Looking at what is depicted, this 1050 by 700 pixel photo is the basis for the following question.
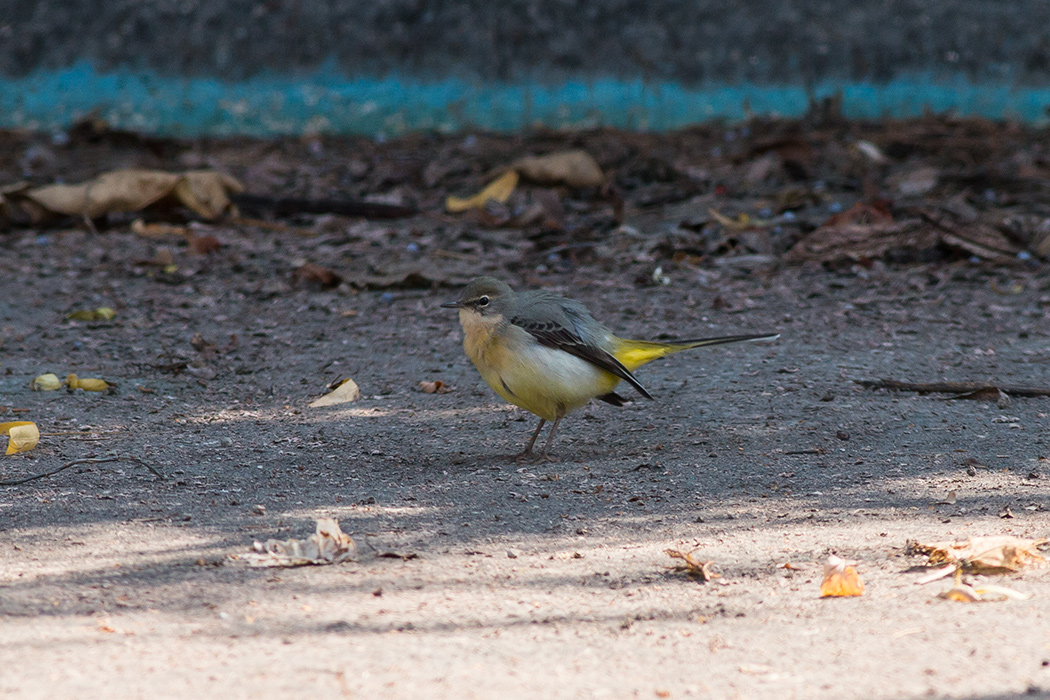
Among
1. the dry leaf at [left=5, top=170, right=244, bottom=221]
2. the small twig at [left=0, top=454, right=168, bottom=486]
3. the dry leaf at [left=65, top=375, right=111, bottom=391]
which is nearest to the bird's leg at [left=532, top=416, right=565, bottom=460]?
the small twig at [left=0, top=454, right=168, bottom=486]

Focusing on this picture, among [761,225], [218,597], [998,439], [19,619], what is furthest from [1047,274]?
[19,619]

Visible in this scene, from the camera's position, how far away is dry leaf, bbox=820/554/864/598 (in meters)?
3.35

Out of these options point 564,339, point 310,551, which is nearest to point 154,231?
point 564,339

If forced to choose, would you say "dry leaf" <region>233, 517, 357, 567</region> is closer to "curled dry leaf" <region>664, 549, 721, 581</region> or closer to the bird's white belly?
"curled dry leaf" <region>664, 549, 721, 581</region>

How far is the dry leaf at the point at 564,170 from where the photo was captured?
9.66 m

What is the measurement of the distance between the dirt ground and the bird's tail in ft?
1.03

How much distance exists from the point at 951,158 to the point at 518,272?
4.38 meters

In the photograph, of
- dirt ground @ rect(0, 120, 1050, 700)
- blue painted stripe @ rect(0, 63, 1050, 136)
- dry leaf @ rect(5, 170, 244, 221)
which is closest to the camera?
dirt ground @ rect(0, 120, 1050, 700)

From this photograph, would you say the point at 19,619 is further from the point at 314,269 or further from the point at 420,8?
the point at 420,8

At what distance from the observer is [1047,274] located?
778 centimetres

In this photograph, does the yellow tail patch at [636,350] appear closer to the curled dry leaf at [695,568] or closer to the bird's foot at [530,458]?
the bird's foot at [530,458]

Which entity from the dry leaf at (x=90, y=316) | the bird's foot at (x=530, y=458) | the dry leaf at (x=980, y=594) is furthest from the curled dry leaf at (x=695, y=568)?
the dry leaf at (x=90, y=316)

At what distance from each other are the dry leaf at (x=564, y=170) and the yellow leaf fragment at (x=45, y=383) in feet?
A: 15.8

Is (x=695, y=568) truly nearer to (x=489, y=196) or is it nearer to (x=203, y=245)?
(x=203, y=245)
